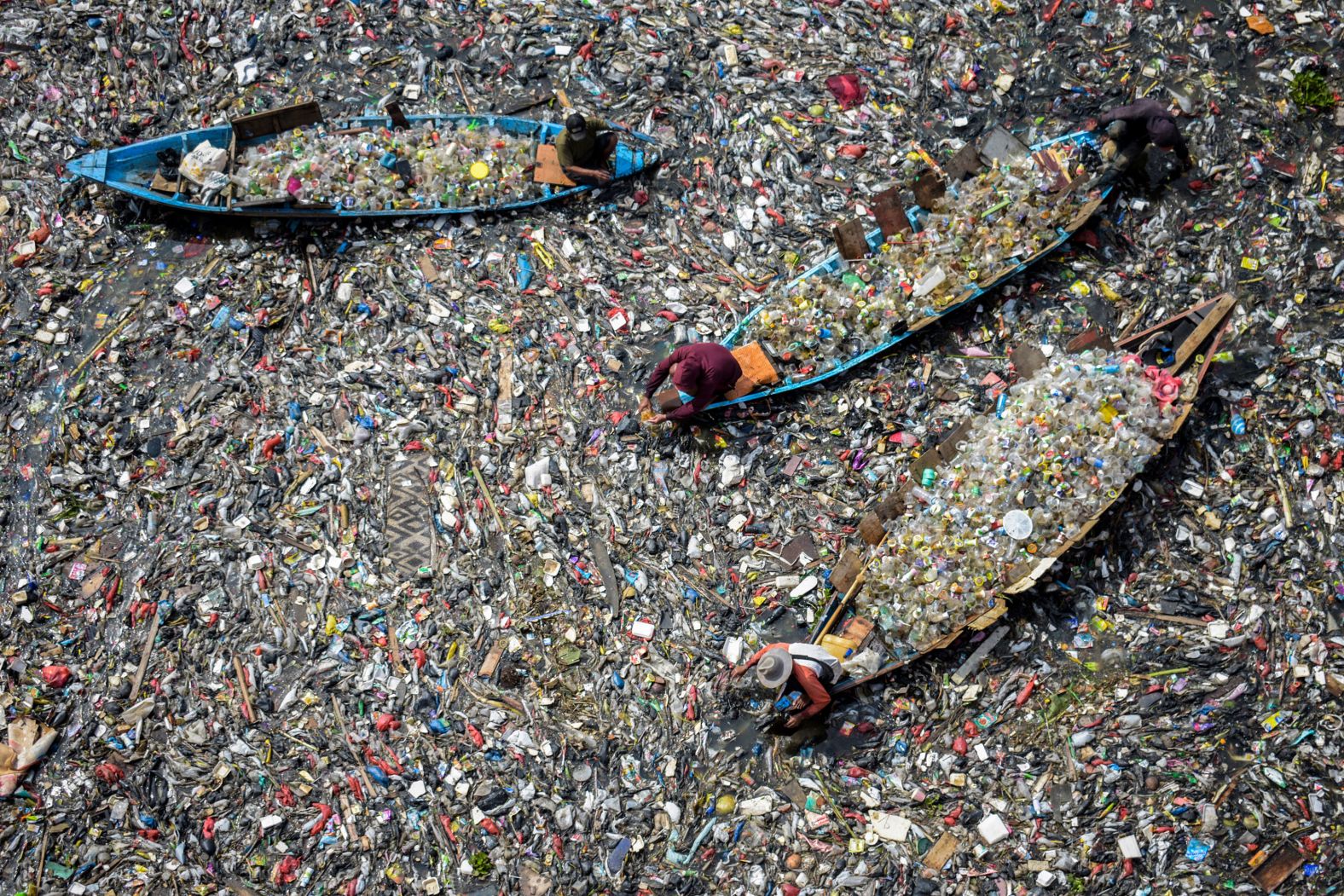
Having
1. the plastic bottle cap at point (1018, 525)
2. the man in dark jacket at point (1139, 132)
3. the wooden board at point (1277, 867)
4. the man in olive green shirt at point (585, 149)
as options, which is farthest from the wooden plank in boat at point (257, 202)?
the wooden board at point (1277, 867)

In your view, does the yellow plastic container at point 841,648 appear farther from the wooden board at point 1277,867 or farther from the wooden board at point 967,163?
the wooden board at point 967,163

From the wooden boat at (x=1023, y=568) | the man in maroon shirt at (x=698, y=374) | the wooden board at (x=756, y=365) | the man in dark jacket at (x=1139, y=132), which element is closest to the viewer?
the wooden boat at (x=1023, y=568)

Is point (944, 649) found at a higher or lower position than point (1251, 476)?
lower

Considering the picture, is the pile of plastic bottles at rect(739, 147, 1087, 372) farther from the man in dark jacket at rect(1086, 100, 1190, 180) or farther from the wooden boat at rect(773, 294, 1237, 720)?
the wooden boat at rect(773, 294, 1237, 720)

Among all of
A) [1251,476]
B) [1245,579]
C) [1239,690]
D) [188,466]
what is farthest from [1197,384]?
[188,466]

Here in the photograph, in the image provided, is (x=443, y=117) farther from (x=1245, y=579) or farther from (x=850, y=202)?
(x=1245, y=579)

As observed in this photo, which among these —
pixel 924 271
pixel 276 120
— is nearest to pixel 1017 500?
pixel 924 271
